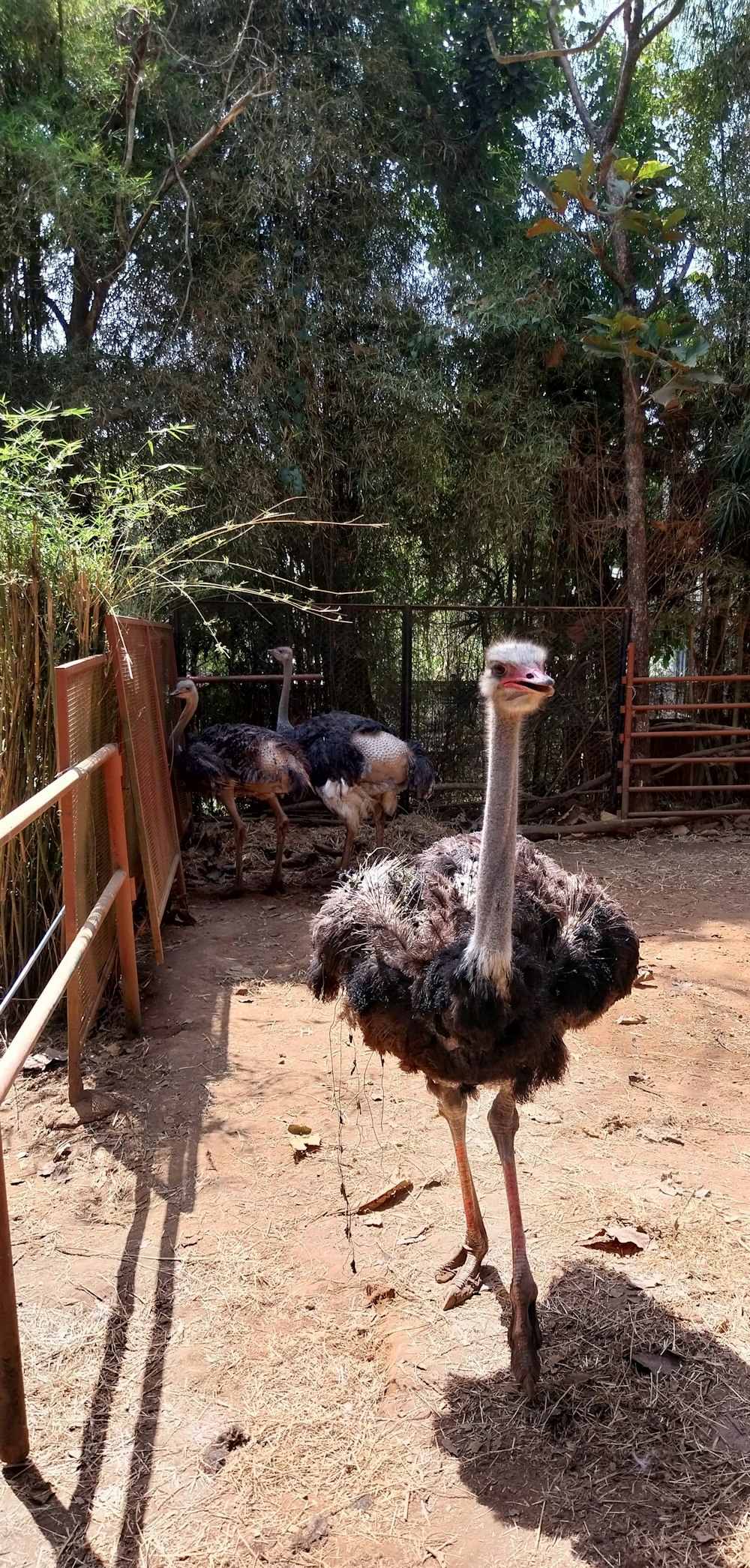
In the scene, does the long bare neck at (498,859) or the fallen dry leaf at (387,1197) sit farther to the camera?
the fallen dry leaf at (387,1197)

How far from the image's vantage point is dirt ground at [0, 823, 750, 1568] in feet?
6.13

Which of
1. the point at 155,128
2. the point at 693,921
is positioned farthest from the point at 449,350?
the point at 693,921

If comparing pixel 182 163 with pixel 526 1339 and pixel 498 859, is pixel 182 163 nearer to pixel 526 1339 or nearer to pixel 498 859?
pixel 498 859

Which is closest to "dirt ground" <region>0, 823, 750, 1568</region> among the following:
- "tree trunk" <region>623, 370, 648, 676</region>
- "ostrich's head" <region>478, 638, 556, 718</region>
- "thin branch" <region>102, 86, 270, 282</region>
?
"ostrich's head" <region>478, 638, 556, 718</region>

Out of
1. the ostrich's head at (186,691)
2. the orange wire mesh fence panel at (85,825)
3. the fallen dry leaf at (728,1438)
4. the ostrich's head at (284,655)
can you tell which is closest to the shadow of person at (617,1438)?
the fallen dry leaf at (728,1438)

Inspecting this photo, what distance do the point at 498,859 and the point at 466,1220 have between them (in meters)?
1.03

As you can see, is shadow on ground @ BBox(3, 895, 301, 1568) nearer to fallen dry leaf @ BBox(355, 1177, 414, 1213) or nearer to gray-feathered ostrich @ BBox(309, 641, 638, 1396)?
fallen dry leaf @ BBox(355, 1177, 414, 1213)

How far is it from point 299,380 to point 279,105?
1.88 m

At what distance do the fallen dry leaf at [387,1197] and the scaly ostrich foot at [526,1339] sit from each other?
72 cm

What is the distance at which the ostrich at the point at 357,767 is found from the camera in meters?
5.93

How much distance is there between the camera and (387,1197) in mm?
2900

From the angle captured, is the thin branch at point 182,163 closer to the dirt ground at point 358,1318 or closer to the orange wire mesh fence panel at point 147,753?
the orange wire mesh fence panel at point 147,753

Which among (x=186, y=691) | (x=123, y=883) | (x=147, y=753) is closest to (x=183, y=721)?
(x=186, y=691)

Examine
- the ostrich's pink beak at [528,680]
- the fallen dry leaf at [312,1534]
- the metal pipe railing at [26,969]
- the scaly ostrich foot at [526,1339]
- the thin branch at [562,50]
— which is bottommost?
the fallen dry leaf at [312,1534]
